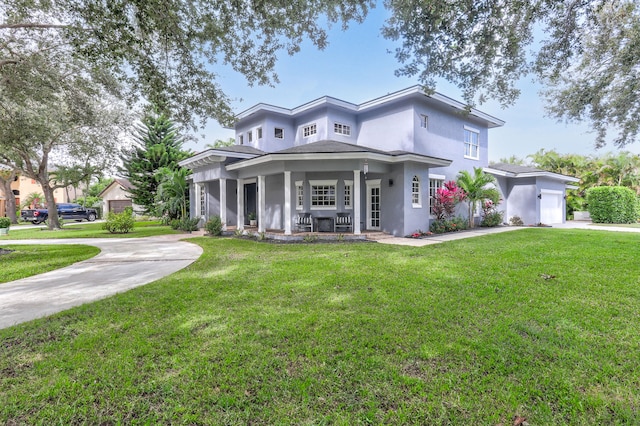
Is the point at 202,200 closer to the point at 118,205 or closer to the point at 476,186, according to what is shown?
the point at 476,186

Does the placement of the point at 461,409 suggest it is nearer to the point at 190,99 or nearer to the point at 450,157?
the point at 190,99

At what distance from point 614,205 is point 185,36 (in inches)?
1044

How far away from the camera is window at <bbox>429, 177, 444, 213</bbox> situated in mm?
14990

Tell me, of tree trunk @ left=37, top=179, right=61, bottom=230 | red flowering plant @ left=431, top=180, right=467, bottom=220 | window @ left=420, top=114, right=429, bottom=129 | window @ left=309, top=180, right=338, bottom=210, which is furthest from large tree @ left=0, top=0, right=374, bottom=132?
tree trunk @ left=37, top=179, right=61, bottom=230

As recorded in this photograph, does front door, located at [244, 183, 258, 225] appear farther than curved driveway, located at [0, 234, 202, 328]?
Yes

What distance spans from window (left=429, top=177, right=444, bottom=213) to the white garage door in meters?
8.63

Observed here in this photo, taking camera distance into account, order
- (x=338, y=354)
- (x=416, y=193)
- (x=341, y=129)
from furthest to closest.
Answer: (x=341, y=129)
(x=416, y=193)
(x=338, y=354)

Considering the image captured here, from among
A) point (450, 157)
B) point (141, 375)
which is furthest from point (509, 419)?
point (450, 157)

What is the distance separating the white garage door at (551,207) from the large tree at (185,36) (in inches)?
757

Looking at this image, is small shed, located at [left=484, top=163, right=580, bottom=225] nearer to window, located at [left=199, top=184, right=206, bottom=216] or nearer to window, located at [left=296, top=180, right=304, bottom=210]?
window, located at [left=296, top=180, right=304, bottom=210]

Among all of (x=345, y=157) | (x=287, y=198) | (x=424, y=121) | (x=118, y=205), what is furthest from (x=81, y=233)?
(x=118, y=205)

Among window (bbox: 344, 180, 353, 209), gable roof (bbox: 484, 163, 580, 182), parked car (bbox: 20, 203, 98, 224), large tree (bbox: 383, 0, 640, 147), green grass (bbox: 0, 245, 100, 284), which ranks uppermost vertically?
large tree (bbox: 383, 0, 640, 147)

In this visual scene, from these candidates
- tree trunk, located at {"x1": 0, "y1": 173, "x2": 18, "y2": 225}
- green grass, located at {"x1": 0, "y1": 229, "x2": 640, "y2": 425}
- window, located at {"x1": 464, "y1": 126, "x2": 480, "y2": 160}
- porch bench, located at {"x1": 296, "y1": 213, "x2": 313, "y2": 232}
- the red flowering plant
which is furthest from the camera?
tree trunk, located at {"x1": 0, "y1": 173, "x2": 18, "y2": 225}

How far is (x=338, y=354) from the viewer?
125 inches
